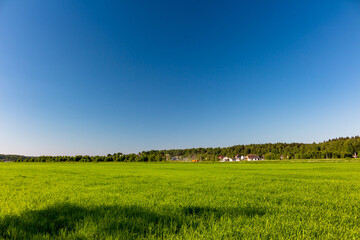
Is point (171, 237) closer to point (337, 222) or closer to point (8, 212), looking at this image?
point (337, 222)

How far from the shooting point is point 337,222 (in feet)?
12.5

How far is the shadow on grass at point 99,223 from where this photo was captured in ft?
10.1

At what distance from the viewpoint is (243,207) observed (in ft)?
16.1

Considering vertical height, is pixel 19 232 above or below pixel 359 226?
above

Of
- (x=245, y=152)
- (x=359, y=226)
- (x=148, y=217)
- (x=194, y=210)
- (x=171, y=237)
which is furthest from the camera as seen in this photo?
(x=245, y=152)

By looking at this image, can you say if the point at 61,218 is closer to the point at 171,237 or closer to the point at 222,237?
the point at 171,237

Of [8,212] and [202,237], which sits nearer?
[202,237]

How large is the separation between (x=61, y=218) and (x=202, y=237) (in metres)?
3.16

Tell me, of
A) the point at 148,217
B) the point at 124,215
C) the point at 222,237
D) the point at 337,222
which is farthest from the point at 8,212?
the point at 337,222

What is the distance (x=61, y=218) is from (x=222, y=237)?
3.48 meters

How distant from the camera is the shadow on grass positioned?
3070mm

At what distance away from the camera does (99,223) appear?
3.47m

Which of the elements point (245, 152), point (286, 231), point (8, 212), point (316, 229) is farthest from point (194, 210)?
point (245, 152)

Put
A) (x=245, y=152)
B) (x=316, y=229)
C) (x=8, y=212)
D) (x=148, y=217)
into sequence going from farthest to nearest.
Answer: (x=245, y=152), (x=8, y=212), (x=148, y=217), (x=316, y=229)
